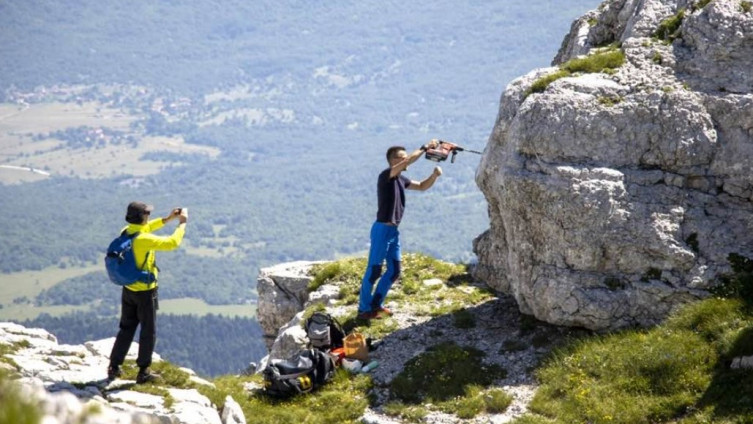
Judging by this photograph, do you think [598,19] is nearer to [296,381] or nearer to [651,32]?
[651,32]

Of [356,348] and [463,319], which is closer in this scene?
[356,348]

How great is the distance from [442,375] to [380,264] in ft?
13.3

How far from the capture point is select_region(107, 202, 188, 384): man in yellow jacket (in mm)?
18484

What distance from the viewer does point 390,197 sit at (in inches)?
889

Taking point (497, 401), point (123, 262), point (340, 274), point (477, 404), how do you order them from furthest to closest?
point (340, 274) < point (477, 404) < point (497, 401) < point (123, 262)

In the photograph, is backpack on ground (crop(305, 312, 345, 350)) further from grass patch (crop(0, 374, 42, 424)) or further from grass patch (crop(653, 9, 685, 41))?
grass patch (crop(0, 374, 42, 424))

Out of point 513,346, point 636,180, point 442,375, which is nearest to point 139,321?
point 442,375

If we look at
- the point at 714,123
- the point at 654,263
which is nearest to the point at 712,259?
the point at 654,263

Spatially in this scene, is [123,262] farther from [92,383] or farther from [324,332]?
[324,332]

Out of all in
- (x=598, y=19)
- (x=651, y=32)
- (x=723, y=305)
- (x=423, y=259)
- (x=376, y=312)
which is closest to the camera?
(x=723, y=305)

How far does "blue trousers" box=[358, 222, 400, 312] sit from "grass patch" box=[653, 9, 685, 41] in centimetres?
750

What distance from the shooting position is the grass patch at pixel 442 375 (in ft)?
64.3

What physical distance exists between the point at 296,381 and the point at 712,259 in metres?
8.84

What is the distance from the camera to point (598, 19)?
25.9m
